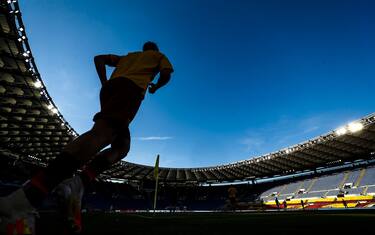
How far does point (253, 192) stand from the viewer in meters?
52.6

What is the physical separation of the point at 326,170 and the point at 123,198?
138 feet

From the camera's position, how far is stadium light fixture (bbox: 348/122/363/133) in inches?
1061

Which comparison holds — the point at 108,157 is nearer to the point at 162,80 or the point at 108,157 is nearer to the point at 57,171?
the point at 57,171

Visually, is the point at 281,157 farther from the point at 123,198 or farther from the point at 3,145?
the point at 3,145

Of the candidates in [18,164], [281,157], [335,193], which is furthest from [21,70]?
[335,193]

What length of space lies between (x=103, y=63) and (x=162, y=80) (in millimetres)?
600

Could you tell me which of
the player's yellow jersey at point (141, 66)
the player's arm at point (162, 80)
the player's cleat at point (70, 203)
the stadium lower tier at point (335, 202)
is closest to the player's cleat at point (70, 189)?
the player's cleat at point (70, 203)

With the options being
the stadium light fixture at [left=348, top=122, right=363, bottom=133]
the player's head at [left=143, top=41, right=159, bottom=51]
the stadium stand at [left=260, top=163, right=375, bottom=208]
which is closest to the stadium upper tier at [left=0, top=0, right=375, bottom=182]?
the stadium light fixture at [left=348, top=122, right=363, bottom=133]

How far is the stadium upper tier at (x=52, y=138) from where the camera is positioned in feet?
46.8

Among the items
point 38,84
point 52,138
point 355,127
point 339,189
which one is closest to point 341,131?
point 355,127

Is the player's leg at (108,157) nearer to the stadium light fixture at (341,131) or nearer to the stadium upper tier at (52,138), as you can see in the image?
the stadium upper tier at (52,138)

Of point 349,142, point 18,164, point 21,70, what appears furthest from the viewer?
point 18,164

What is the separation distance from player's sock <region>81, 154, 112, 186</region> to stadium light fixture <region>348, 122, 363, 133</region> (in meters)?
31.9

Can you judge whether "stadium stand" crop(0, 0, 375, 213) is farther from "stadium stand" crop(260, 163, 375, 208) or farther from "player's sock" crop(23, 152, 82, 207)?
"player's sock" crop(23, 152, 82, 207)
